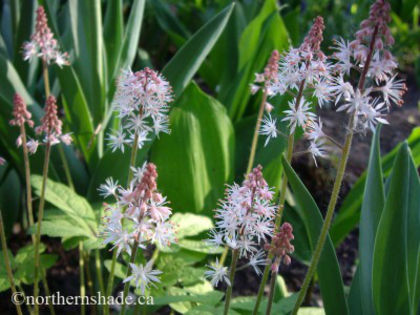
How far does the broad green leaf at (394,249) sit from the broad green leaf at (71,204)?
2.34 ft

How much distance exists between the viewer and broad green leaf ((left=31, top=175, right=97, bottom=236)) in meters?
1.34

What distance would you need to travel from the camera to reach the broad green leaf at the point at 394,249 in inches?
38.1

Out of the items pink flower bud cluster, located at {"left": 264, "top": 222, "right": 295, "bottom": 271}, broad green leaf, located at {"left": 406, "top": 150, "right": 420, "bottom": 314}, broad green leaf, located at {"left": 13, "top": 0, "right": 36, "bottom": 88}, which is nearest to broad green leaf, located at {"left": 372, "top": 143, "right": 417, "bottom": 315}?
broad green leaf, located at {"left": 406, "top": 150, "right": 420, "bottom": 314}

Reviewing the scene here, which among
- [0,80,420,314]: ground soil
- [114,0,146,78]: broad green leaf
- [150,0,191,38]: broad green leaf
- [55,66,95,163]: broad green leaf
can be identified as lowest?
[0,80,420,314]: ground soil

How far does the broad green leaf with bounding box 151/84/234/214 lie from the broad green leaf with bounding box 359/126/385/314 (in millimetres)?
712

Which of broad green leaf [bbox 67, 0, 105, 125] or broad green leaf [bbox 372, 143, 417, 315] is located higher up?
broad green leaf [bbox 67, 0, 105, 125]

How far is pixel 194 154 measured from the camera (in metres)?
1.78

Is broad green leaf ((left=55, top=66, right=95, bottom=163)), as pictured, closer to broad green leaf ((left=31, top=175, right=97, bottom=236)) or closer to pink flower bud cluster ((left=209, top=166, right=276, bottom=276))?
broad green leaf ((left=31, top=175, right=97, bottom=236))

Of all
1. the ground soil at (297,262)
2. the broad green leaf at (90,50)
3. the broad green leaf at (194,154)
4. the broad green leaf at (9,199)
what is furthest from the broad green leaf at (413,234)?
the broad green leaf at (9,199)

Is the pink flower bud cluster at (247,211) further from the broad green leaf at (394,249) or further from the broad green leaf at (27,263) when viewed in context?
the broad green leaf at (27,263)

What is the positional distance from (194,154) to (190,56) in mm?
338

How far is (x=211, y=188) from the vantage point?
1849mm

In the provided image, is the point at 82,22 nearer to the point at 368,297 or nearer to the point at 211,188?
the point at 211,188

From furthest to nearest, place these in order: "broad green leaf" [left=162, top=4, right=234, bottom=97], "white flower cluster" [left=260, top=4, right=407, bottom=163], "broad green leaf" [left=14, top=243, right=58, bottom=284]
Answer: "broad green leaf" [left=162, top=4, right=234, bottom=97]
"broad green leaf" [left=14, top=243, right=58, bottom=284]
"white flower cluster" [left=260, top=4, right=407, bottom=163]
